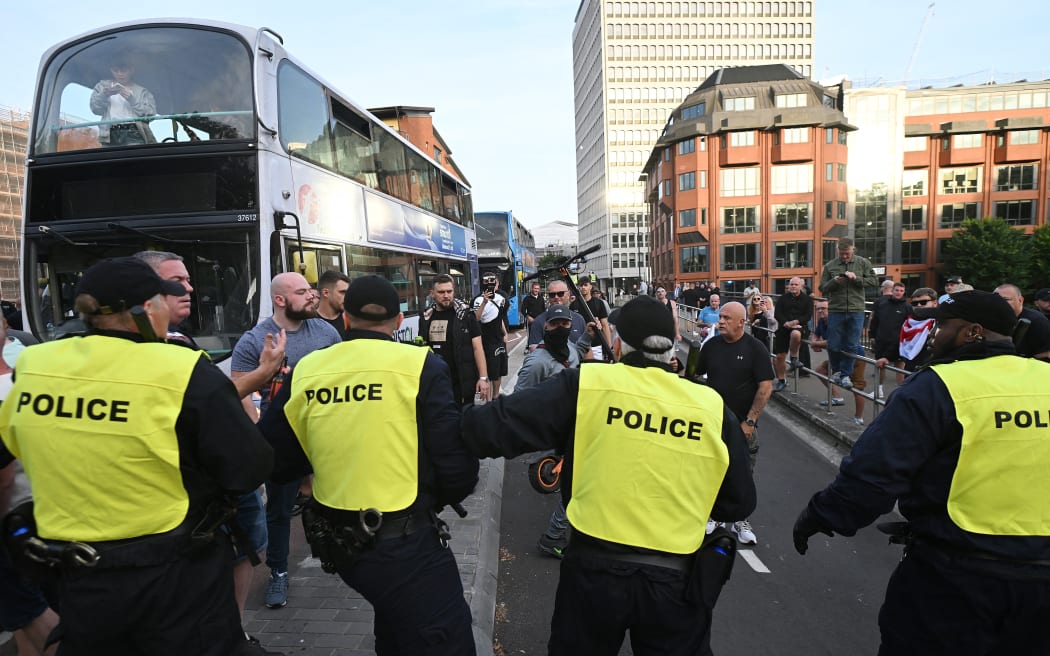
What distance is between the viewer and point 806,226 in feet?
157

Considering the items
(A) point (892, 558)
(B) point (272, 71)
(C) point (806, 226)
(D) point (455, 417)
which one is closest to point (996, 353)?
(D) point (455, 417)

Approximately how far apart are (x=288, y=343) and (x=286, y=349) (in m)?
0.04

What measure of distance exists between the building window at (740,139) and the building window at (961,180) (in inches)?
852

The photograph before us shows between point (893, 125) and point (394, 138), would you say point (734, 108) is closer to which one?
point (893, 125)

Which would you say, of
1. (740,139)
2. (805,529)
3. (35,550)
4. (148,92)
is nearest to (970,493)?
(805,529)

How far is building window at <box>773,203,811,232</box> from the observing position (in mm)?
47719

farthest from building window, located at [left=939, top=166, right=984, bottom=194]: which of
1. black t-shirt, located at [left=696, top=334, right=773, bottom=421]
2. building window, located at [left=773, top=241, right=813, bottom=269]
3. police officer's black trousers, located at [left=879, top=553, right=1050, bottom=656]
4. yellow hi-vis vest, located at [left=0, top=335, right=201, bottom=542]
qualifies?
yellow hi-vis vest, located at [left=0, top=335, right=201, bottom=542]

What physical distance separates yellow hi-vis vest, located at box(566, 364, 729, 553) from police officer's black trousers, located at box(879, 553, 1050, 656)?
884mm

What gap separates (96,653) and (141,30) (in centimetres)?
614

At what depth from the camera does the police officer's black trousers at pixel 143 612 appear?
175 cm

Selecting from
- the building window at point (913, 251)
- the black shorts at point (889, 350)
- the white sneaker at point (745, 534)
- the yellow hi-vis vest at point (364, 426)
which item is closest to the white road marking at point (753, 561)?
the white sneaker at point (745, 534)

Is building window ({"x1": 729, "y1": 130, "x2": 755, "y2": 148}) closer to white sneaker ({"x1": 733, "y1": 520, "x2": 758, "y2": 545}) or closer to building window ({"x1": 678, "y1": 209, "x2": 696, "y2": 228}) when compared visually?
building window ({"x1": 678, "y1": 209, "x2": 696, "y2": 228})

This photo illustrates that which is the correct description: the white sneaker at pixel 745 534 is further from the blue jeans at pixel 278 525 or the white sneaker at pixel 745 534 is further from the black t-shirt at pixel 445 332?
the blue jeans at pixel 278 525

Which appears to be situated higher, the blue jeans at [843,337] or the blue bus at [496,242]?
the blue bus at [496,242]
